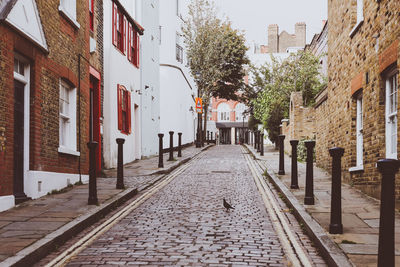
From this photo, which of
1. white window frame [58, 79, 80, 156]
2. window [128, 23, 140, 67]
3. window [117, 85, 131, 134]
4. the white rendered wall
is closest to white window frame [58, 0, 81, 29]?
white window frame [58, 79, 80, 156]

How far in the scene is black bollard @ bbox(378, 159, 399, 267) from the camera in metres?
4.06

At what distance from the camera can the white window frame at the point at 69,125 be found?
1088 centimetres

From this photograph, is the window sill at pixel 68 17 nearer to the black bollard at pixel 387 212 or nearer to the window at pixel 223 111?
the black bollard at pixel 387 212

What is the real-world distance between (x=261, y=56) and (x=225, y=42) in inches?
1037

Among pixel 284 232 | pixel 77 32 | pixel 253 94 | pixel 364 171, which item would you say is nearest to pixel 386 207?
pixel 284 232

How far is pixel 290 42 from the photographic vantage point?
60.4m

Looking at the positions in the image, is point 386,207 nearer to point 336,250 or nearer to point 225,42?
point 336,250

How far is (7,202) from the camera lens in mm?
7668

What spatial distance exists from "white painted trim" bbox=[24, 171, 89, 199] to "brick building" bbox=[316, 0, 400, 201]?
6495 mm

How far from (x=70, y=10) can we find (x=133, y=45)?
26.4 ft

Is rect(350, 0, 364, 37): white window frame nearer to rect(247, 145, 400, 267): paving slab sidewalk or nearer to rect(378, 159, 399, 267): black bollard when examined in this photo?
rect(247, 145, 400, 267): paving slab sidewalk

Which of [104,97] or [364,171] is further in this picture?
[104,97]

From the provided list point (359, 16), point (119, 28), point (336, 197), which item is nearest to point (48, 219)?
point (336, 197)

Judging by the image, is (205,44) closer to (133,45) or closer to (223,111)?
(133,45)
